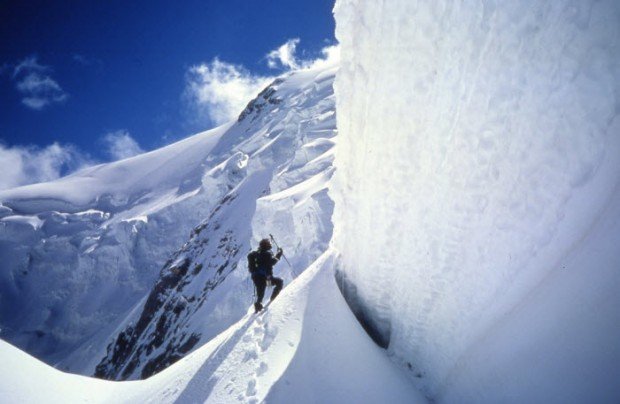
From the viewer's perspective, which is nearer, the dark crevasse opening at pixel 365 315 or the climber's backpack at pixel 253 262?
the dark crevasse opening at pixel 365 315

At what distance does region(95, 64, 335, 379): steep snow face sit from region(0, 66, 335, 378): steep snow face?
255 mm

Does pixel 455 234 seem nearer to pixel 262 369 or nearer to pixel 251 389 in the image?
pixel 262 369

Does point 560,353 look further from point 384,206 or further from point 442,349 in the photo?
point 384,206

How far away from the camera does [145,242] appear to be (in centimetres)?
7988

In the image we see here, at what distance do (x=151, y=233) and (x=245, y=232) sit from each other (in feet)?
134

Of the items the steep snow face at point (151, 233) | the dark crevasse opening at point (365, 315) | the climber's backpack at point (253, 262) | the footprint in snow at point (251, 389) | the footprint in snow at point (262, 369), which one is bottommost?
the dark crevasse opening at point (365, 315)

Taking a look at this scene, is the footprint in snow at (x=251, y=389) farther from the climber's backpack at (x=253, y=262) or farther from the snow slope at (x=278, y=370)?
the climber's backpack at (x=253, y=262)

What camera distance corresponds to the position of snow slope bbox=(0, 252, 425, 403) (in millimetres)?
4340

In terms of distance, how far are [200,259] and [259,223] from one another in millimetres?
30765

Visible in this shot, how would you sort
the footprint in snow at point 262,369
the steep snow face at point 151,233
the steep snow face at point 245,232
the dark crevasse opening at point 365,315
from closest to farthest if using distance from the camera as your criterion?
the footprint in snow at point 262,369, the dark crevasse opening at point 365,315, the steep snow face at point 245,232, the steep snow face at point 151,233

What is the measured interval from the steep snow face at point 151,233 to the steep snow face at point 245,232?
26 centimetres

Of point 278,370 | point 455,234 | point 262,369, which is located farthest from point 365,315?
point 455,234

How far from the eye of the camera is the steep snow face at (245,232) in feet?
78.0

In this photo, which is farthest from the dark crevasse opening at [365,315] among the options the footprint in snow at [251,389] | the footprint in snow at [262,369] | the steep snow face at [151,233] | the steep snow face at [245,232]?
the steep snow face at [151,233]
